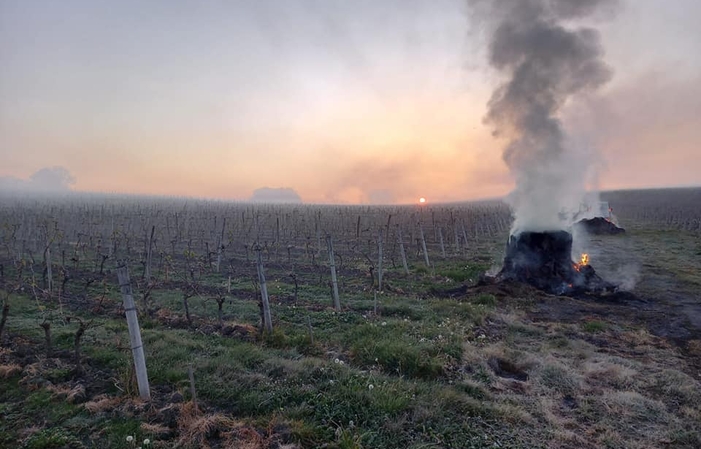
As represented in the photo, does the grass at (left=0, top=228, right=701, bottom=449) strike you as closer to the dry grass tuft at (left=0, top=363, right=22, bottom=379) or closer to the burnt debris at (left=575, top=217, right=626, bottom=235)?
the dry grass tuft at (left=0, top=363, right=22, bottom=379)

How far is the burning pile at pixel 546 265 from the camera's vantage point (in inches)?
672

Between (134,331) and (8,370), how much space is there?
10.8ft

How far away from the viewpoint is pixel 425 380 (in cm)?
766

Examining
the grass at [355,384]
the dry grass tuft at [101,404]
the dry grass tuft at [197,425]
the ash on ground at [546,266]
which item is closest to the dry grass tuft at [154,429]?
the grass at [355,384]

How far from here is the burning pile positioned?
17.1 meters

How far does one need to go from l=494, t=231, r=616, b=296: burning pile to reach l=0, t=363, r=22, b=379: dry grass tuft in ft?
56.7

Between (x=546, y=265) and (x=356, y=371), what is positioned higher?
(x=546, y=265)

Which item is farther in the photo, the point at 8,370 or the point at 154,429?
the point at 8,370

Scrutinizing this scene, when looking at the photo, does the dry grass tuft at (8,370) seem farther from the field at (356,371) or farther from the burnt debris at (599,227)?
the burnt debris at (599,227)

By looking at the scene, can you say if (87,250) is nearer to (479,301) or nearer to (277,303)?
(277,303)

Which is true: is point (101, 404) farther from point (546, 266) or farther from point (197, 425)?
point (546, 266)

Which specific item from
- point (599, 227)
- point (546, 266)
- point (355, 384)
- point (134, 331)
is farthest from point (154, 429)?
point (599, 227)

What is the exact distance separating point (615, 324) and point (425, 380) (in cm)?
883

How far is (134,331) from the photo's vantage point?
20.5 feet
